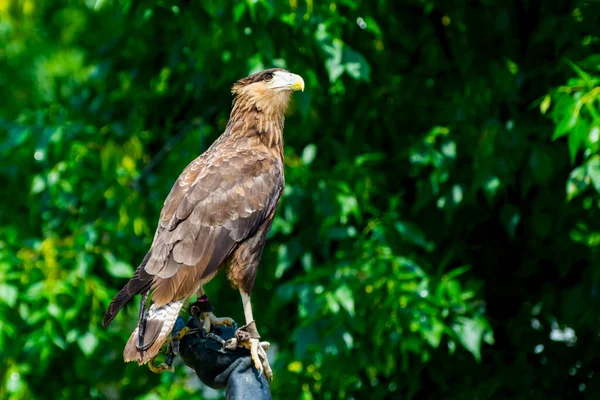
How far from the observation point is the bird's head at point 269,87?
13.4ft

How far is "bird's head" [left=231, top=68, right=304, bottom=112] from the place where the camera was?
4.08 metres

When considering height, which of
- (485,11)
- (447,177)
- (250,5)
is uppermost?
(250,5)

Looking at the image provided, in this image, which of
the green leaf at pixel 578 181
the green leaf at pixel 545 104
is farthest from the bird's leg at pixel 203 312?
the green leaf at pixel 545 104

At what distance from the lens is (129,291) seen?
318cm

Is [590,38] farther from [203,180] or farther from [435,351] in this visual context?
[203,180]

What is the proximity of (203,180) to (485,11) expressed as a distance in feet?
7.76

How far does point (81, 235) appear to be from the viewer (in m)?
4.85

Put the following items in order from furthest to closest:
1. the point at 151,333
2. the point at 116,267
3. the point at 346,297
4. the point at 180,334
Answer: the point at 116,267 < the point at 346,297 < the point at 180,334 < the point at 151,333

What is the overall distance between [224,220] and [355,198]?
3.70ft

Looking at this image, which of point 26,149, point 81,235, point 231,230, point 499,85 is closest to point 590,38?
point 499,85

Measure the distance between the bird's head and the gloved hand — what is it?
1.24 meters

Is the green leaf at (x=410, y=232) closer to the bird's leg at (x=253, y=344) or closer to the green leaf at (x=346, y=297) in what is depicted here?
the green leaf at (x=346, y=297)

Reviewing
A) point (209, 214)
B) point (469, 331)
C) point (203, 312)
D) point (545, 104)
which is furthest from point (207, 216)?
point (545, 104)

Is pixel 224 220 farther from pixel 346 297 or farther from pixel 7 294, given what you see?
pixel 7 294
